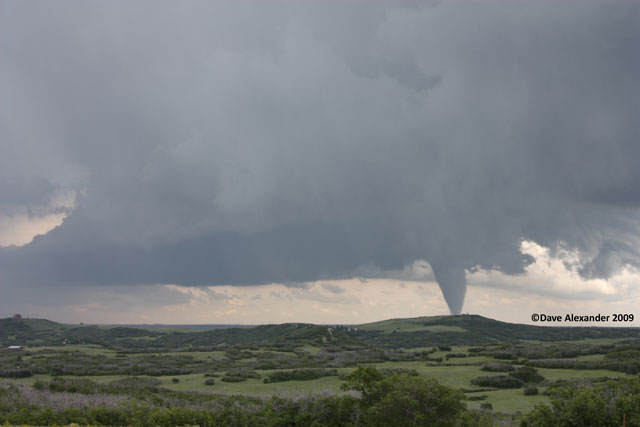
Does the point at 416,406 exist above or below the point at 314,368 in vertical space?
above

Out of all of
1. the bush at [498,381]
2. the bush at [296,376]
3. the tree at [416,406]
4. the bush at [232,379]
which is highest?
the tree at [416,406]

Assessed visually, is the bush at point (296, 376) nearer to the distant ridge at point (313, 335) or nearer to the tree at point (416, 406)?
the tree at point (416, 406)

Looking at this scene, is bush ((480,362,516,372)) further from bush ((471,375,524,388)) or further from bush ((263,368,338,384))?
bush ((263,368,338,384))

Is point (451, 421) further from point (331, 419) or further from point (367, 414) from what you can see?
point (331, 419)

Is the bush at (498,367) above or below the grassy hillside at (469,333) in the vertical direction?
above

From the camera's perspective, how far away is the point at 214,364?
60.3 metres

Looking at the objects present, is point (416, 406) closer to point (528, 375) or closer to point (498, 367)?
point (528, 375)

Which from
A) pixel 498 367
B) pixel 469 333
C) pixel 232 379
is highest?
pixel 498 367

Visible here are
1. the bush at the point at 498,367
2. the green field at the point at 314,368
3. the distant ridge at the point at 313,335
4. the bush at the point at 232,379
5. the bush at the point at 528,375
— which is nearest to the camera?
the green field at the point at 314,368

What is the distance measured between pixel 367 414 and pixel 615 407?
9.72 meters

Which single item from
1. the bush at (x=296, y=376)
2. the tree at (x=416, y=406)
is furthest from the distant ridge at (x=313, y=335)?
the tree at (x=416, y=406)

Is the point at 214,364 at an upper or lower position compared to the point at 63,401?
lower

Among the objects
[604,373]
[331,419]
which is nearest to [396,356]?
[604,373]

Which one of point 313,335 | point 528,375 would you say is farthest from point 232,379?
point 313,335
